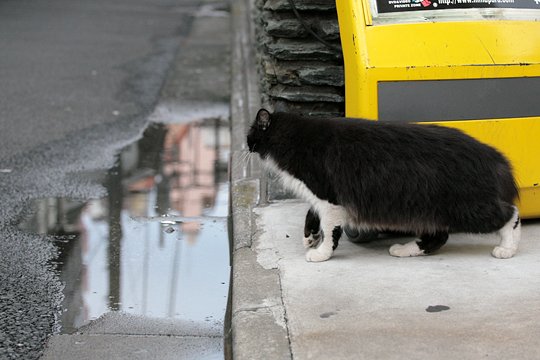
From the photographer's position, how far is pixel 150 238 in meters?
6.30

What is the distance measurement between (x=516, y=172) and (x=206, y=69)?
780 centimetres

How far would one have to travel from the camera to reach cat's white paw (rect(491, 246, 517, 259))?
506cm

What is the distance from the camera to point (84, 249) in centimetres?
607

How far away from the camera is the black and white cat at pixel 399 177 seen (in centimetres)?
485

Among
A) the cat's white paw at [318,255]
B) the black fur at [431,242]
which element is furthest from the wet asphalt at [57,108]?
the black fur at [431,242]

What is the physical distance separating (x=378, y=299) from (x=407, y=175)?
2.40 ft

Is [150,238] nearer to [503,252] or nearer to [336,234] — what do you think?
[336,234]

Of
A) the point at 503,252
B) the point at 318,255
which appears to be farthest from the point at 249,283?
the point at 503,252

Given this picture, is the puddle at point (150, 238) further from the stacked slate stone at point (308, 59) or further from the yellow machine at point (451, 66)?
the yellow machine at point (451, 66)

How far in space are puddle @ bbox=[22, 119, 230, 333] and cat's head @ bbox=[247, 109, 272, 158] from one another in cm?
89

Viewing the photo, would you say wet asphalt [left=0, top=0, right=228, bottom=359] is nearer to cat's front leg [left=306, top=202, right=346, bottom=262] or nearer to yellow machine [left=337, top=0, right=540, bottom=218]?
cat's front leg [left=306, top=202, right=346, bottom=262]

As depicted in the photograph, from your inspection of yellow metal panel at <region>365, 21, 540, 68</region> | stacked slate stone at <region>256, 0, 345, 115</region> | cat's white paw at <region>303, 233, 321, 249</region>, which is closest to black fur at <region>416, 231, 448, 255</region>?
cat's white paw at <region>303, 233, 321, 249</region>

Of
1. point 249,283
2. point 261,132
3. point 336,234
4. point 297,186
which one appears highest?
point 261,132

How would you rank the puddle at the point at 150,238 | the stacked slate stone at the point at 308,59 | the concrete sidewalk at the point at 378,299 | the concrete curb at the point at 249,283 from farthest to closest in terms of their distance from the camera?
the stacked slate stone at the point at 308,59 < the puddle at the point at 150,238 < the concrete curb at the point at 249,283 < the concrete sidewalk at the point at 378,299
